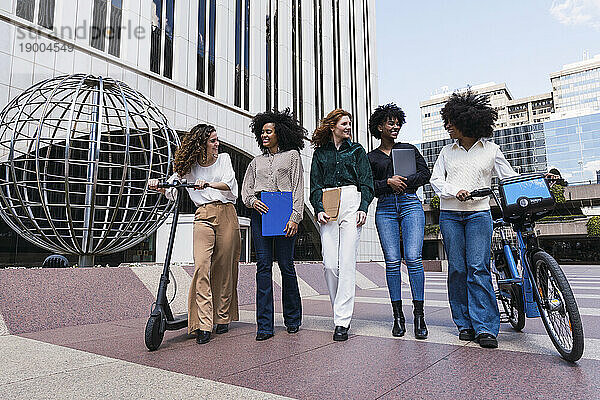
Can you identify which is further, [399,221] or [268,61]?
[268,61]

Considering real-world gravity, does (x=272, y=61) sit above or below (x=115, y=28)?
above

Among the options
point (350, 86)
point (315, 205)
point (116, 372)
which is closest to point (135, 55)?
point (315, 205)

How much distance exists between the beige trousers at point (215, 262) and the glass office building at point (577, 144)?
89729mm

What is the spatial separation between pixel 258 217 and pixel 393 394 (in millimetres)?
2133

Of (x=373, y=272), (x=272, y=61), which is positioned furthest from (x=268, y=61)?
(x=373, y=272)

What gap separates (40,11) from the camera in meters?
11.4

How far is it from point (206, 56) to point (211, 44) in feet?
2.17

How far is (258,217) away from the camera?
3.80 meters

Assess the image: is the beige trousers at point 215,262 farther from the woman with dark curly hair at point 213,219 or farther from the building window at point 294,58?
the building window at point 294,58

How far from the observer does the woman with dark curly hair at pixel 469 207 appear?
3164mm

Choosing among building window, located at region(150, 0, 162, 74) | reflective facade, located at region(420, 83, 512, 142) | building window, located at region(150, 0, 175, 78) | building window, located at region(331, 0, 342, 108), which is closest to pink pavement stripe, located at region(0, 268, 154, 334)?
building window, located at region(150, 0, 162, 74)

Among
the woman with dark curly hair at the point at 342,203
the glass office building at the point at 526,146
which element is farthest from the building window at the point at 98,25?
the glass office building at the point at 526,146

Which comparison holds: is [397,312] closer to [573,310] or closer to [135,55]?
[573,310]

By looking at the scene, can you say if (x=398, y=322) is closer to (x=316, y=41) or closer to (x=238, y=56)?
(x=238, y=56)
